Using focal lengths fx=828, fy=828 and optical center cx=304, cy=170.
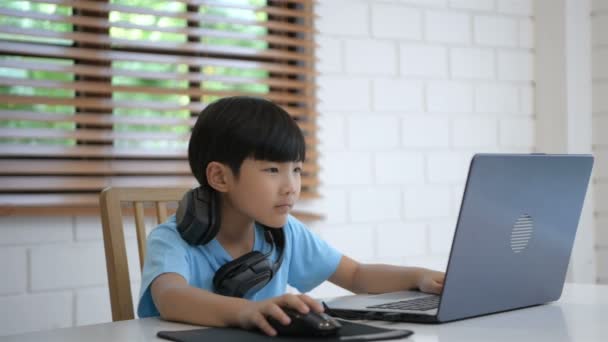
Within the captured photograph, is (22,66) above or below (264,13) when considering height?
below

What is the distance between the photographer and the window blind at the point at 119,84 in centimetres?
207

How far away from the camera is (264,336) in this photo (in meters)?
1.02

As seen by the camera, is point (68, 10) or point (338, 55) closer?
point (68, 10)

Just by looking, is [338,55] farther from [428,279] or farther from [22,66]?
[428,279]

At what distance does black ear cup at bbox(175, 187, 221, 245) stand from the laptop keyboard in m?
0.34

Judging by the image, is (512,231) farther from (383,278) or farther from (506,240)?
(383,278)

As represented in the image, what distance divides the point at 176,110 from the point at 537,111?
1446mm

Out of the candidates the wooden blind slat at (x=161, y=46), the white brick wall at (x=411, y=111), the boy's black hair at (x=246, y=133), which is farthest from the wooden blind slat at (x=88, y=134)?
the boy's black hair at (x=246, y=133)

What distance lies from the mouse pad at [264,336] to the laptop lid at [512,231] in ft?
0.37

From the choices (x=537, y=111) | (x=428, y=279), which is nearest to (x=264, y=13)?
(x=537, y=111)

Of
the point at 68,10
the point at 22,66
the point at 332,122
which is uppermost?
the point at 68,10

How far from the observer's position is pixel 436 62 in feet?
9.43

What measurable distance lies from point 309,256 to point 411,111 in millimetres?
1224

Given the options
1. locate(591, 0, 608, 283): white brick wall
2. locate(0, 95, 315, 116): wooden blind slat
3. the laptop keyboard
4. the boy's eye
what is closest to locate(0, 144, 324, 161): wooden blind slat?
locate(0, 95, 315, 116): wooden blind slat
